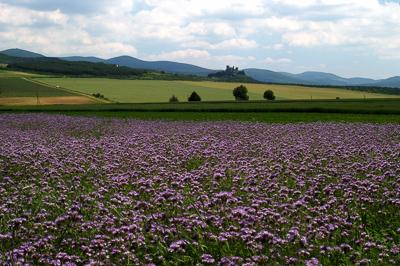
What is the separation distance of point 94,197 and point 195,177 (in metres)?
1.82

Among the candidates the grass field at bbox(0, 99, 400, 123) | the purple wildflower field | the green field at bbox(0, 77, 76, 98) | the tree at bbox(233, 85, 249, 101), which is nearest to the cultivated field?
the green field at bbox(0, 77, 76, 98)

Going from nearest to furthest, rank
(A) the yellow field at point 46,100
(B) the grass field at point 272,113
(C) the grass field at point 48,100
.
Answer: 1. (B) the grass field at point 272,113
2. (C) the grass field at point 48,100
3. (A) the yellow field at point 46,100

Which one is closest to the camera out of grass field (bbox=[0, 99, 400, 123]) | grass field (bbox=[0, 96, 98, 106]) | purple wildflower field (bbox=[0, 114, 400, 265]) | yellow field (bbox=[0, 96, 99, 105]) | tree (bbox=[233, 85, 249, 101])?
purple wildflower field (bbox=[0, 114, 400, 265])

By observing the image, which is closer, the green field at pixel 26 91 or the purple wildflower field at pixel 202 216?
the purple wildflower field at pixel 202 216

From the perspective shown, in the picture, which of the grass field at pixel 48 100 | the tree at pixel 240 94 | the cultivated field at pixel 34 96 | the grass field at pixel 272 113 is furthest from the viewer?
the tree at pixel 240 94

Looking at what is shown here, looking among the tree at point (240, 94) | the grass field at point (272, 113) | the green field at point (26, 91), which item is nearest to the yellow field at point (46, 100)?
the green field at point (26, 91)

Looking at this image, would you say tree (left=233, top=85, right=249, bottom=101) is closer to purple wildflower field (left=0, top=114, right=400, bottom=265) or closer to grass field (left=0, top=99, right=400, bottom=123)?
grass field (left=0, top=99, right=400, bottom=123)

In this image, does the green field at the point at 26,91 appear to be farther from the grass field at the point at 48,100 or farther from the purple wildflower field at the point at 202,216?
the purple wildflower field at the point at 202,216

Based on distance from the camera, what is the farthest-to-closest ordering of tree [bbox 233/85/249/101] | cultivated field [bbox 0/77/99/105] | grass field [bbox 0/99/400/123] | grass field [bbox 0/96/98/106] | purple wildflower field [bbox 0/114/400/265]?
tree [bbox 233/85/249/101], cultivated field [bbox 0/77/99/105], grass field [bbox 0/96/98/106], grass field [bbox 0/99/400/123], purple wildflower field [bbox 0/114/400/265]

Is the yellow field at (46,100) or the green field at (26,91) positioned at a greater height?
the green field at (26,91)

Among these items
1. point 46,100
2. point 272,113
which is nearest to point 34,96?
point 46,100

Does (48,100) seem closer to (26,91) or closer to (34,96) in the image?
(34,96)

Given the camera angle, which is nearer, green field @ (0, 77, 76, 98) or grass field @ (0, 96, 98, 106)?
grass field @ (0, 96, 98, 106)

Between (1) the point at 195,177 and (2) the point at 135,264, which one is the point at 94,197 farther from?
(2) the point at 135,264
